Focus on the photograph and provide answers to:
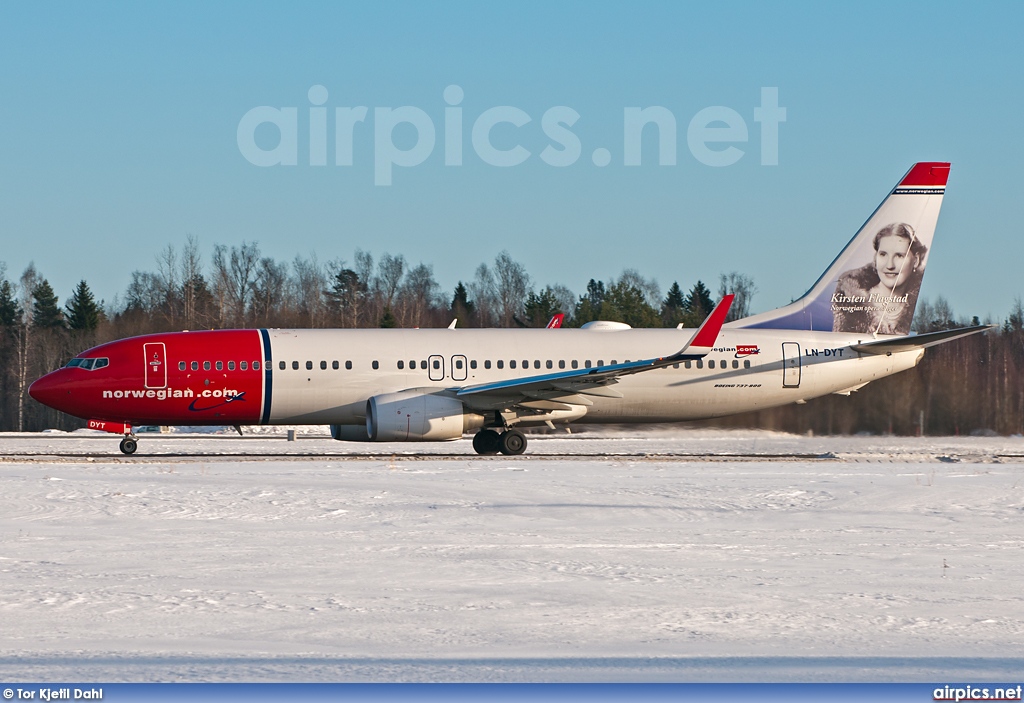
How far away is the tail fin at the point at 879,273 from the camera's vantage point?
3039 cm

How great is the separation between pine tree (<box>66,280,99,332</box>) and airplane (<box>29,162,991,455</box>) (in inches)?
2179

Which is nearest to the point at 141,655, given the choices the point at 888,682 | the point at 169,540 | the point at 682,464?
the point at 888,682

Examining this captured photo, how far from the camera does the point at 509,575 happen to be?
1081 cm

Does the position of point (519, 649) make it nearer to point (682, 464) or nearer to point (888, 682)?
point (888, 682)

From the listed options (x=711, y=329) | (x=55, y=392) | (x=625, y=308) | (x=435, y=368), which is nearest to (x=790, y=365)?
(x=711, y=329)

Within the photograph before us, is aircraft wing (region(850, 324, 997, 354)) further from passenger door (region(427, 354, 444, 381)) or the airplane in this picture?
passenger door (region(427, 354, 444, 381))

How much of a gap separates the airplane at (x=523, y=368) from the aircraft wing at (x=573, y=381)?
0.05 m

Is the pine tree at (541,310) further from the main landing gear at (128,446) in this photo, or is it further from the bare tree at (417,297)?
the main landing gear at (128,446)

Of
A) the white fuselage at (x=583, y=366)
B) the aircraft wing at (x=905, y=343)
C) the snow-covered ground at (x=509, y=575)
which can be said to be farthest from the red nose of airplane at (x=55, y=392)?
the aircraft wing at (x=905, y=343)

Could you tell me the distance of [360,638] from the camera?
816cm

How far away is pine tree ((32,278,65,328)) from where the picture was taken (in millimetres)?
83500

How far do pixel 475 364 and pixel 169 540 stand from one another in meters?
15.6

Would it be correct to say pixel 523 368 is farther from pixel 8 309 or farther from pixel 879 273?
pixel 8 309

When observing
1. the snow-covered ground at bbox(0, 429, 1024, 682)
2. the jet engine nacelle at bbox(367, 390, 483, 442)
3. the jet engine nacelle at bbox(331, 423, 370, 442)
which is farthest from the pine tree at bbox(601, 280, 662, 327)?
the snow-covered ground at bbox(0, 429, 1024, 682)
